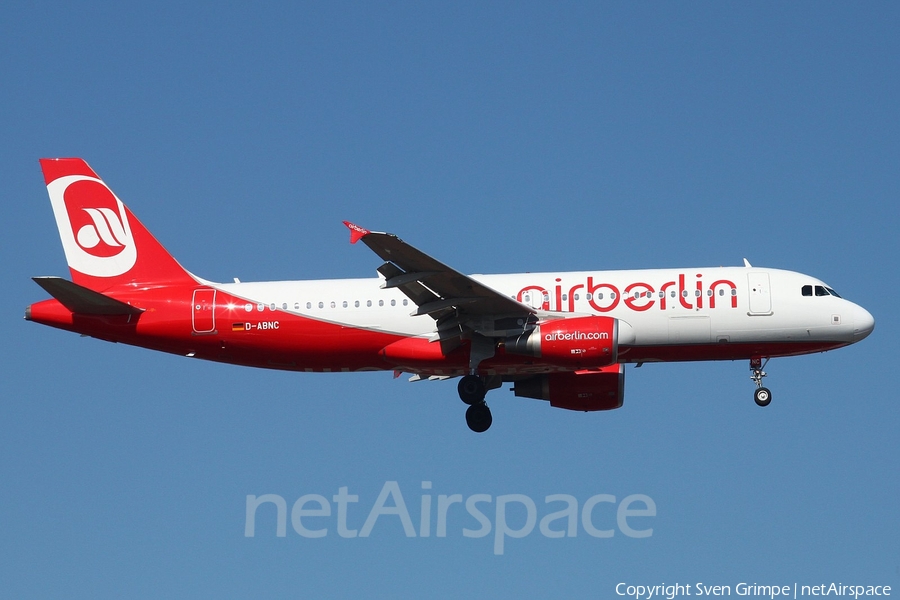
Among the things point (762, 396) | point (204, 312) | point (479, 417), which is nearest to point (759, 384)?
point (762, 396)

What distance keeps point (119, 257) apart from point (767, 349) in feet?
67.5

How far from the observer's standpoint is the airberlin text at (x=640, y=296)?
36.1 m

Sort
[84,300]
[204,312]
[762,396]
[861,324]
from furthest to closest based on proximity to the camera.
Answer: [204,312]
[762,396]
[861,324]
[84,300]

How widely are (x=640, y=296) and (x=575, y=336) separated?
2760 mm

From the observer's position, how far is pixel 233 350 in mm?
37500

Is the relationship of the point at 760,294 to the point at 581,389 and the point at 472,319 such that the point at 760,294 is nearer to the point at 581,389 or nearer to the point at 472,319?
the point at 581,389

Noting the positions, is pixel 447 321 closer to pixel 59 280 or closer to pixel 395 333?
pixel 395 333

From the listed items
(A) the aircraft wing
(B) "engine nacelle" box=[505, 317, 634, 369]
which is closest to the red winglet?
(A) the aircraft wing

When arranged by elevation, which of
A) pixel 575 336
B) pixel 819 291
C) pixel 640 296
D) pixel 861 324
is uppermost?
pixel 819 291

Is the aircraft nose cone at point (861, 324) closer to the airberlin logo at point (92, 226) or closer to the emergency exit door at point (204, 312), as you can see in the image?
the emergency exit door at point (204, 312)

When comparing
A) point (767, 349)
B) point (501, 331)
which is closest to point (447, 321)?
point (501, 331)

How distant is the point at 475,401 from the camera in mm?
37812

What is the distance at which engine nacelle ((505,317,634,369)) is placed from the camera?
34594mm

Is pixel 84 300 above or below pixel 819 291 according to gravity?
below
